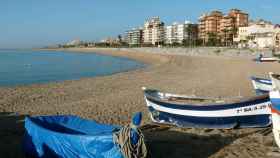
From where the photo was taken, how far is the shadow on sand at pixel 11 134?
7361 mm

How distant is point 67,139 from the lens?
20.2ft

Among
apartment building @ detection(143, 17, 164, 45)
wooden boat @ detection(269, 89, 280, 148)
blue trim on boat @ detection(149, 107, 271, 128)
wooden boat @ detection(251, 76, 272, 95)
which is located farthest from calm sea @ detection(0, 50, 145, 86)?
apartment building @ detection(143, 17, 164, 45)

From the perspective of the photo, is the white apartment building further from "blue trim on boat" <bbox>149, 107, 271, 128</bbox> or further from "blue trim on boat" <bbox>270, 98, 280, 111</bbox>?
"blue trim on boat" <bbox>270, 98, 280, 111</bbox>

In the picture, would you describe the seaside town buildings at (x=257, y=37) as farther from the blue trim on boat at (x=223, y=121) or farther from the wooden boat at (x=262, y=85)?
the blue trim on boat at (x=223, y=121)

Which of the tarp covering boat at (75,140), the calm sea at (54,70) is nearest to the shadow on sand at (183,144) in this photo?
the tarp covering boat at (75,140)

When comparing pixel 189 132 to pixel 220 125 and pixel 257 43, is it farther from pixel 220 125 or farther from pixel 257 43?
pixel 257 43

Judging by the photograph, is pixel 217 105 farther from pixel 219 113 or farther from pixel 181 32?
pixel 181 32

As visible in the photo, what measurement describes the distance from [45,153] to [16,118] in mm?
4680

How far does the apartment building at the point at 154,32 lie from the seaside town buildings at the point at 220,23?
27989 mm

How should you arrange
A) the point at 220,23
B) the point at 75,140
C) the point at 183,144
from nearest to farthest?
the point at 75,140 < the point at 183,144 < the point at 220,23

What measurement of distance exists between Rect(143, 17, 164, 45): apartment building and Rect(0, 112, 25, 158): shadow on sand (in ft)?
486

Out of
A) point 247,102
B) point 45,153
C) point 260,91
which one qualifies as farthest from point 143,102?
point 45,153

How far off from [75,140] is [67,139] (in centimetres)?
17

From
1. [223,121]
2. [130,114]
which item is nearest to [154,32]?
[130,114]
